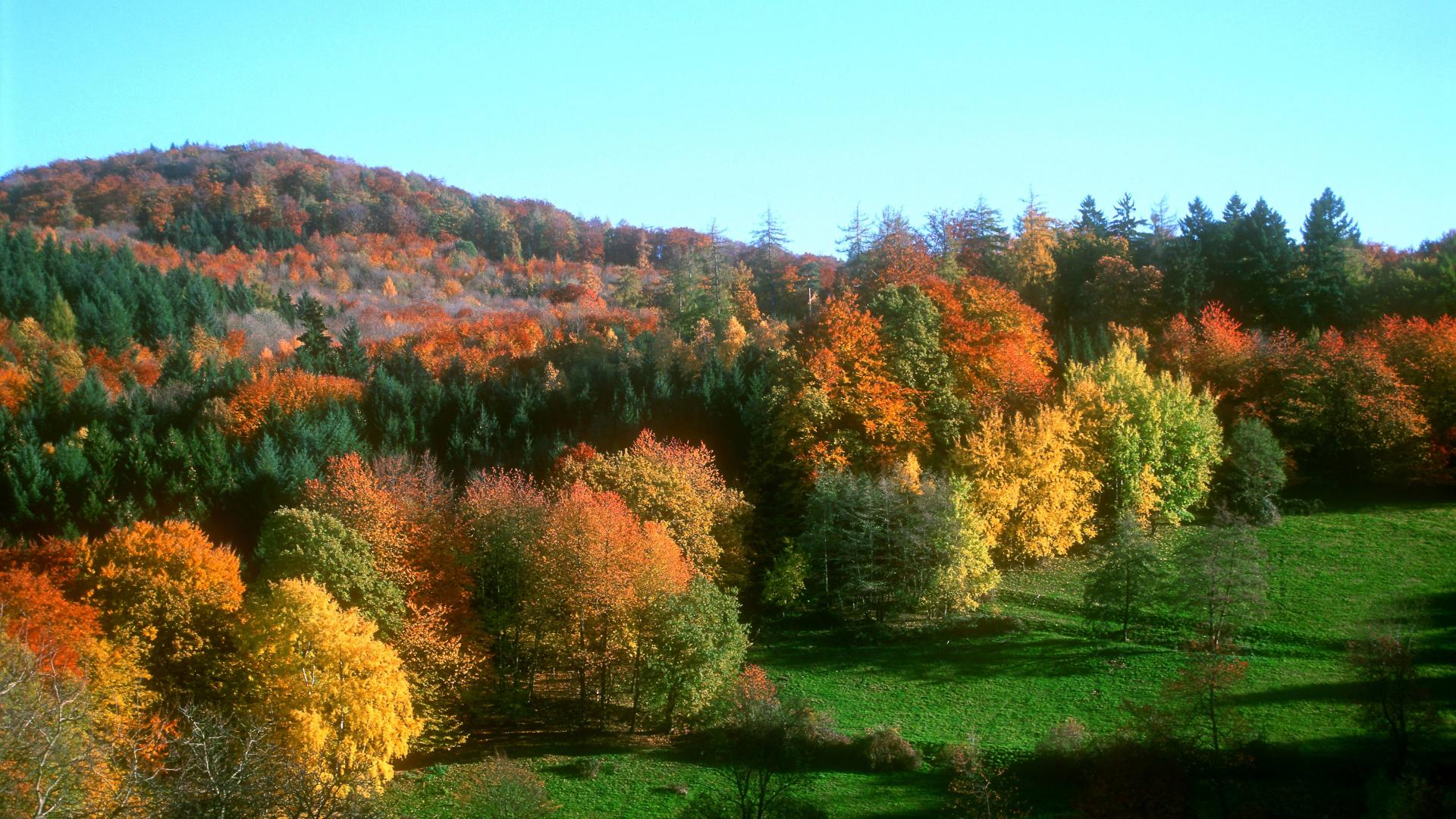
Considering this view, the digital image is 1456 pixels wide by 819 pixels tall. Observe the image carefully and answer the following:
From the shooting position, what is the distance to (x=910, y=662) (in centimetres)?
3603

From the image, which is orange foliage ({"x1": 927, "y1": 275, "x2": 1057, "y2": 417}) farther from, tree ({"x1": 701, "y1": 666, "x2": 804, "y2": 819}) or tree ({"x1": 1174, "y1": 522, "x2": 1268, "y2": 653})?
tree ({"x1": 701, "y1": 666, "x2": 804, "y2": 819})

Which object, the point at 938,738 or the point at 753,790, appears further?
the point at 938,738

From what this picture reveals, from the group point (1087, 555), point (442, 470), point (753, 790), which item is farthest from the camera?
point (442, 470)

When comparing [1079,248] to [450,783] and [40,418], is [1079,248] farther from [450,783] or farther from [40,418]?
[40,418]

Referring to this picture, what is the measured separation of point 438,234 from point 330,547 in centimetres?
11332

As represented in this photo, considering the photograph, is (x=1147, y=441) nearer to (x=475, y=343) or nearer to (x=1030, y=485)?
(x=1030, y=485)

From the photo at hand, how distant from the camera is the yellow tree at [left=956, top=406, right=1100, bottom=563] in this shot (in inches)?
1622

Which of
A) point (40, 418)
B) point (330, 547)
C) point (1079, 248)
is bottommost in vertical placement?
point (330, 547)

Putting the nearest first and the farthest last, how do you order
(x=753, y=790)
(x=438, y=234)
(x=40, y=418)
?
(x=753, y=790) < (x=40, y=418) < (x=438, y=234)

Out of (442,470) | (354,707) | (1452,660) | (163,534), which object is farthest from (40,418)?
(1452,660)

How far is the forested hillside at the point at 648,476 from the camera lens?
28797 millimetres

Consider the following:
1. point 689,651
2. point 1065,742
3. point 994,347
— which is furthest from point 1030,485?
point 689,651

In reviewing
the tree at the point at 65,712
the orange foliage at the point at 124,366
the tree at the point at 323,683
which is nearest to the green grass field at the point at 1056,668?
the tree at the point at 323,683

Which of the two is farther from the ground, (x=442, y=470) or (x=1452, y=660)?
(x=442, y=470)
